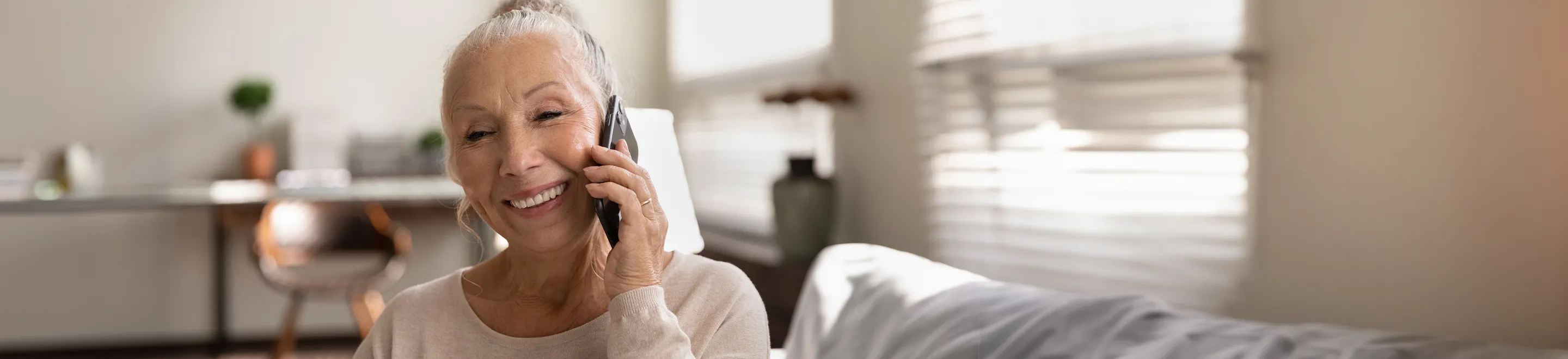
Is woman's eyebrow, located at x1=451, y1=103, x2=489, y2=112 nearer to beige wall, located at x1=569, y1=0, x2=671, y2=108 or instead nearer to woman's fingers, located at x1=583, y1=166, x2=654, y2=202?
woman's fingers, located at x1=583, y1=166, x2=654, y2=202

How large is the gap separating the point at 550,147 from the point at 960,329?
2.34 ft

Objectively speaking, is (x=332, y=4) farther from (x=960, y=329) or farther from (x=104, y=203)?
(x=960, y=329)

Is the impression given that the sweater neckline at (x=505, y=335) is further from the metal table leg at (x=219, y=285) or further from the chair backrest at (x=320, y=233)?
the metal table leg at (x=219, y=285)

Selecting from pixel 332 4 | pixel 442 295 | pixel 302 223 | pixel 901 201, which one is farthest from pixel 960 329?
pixel 332 4

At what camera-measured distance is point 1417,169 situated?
1451mm

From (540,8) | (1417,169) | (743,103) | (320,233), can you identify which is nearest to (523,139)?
(540,8)

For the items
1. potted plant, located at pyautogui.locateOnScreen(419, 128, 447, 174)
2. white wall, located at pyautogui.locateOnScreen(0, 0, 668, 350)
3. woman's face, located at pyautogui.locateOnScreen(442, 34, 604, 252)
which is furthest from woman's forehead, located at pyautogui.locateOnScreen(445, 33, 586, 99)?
potted plant, located at pyautogui.locateOnScreen(419, 128, 447, 174)

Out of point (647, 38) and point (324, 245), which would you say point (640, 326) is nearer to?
point (324, 245)

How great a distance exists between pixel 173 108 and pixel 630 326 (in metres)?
4.71

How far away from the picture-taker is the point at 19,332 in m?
4.47

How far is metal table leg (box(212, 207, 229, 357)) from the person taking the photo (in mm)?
4496

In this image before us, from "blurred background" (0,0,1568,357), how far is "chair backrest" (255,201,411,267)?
3cm

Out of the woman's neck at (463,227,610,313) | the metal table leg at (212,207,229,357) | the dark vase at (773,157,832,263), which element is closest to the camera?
the woman's neck at (463,227,610,313)

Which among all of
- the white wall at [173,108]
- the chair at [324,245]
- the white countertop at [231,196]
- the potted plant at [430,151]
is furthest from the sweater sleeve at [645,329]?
the potted plant at [430,151]
